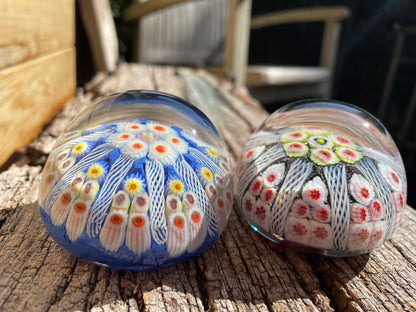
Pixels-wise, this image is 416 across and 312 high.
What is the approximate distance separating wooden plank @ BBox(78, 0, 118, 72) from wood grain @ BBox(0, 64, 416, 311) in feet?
8.16

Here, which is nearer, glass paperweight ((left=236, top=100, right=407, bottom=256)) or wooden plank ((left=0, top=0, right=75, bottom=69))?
glass paperweight ((left=236, top=100, right=407, bottom=256))

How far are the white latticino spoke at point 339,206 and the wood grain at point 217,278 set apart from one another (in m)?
0.10

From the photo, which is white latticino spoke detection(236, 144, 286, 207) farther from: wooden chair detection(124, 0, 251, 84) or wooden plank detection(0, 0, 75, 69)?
wooden chair detection(124, 0, 251, 84)

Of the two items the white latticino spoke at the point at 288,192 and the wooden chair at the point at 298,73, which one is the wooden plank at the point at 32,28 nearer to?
the white latticino spoke at the point at 288,192

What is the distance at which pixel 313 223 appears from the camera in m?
1.05

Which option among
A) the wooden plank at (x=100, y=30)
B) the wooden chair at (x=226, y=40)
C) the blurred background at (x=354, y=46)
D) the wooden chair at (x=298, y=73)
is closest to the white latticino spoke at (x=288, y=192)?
the wooden plank at (x=100, y=30)

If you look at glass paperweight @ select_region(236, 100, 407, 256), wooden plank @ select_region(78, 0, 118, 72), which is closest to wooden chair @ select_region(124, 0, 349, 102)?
wooden plank @ select_region(78, 0, 118, 72)

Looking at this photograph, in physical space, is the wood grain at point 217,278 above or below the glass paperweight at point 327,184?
below

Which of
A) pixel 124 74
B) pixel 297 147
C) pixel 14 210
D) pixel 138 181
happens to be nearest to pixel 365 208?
pixel 297 147

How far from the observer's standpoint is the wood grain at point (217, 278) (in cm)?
91

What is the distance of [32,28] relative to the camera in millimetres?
1894

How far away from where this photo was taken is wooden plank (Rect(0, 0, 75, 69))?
5.03 ft

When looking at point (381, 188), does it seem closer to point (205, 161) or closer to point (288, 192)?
point (288, 192)

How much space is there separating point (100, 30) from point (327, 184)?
2979 mm
